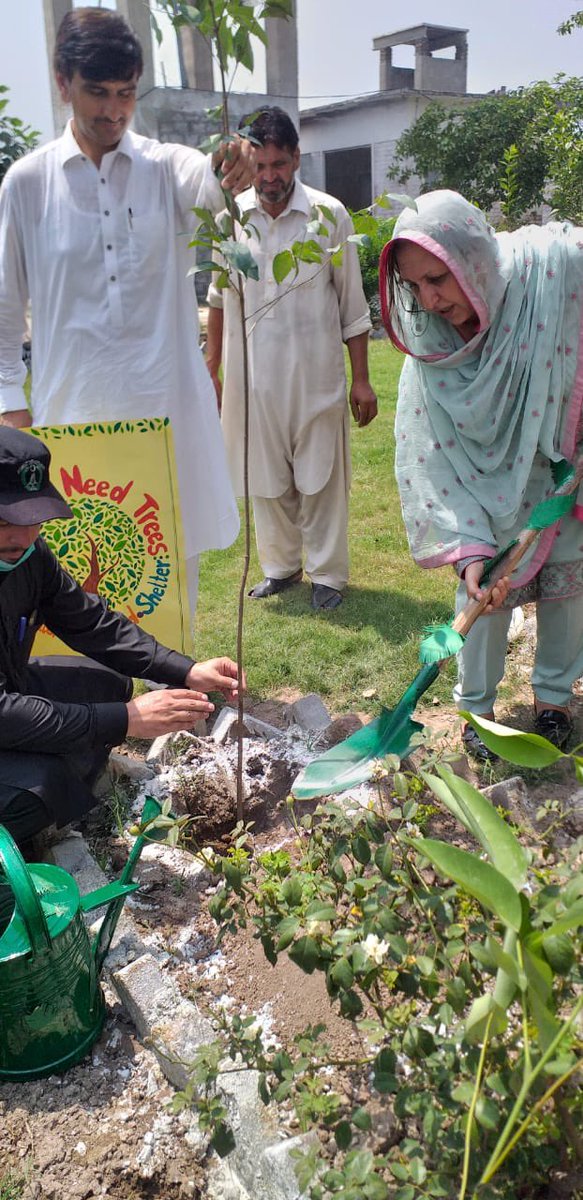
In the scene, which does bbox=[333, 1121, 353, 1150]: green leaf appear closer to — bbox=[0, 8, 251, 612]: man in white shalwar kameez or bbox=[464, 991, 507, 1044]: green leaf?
bbox=[464, 991, 507, 1044]: green leaf

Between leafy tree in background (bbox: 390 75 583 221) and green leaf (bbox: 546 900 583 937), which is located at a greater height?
leafy tree in background (bbox: 390 75 583 221)

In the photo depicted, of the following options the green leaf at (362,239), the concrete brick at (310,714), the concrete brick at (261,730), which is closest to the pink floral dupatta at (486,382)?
the green leaf at (362,239)

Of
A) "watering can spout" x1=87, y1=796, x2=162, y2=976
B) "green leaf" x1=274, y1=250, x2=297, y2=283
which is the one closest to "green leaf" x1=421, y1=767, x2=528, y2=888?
"watering can spout" x1=87, y1=796, x2=162, y2=976

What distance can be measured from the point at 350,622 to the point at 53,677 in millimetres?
1524

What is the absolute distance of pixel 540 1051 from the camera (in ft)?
3.66

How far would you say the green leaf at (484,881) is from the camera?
1.06 m

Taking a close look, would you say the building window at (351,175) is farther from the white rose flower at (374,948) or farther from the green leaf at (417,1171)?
the green leaf at (417,1171)

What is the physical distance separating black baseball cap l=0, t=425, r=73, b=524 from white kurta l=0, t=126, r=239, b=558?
2.89 feet

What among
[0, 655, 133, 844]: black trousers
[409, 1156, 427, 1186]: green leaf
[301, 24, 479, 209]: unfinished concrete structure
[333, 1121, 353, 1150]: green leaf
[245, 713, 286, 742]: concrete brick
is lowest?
[245, 713, 286, 742]: concrete brick

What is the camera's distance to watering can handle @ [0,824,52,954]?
1.60m

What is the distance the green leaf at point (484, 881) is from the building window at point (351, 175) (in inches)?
813

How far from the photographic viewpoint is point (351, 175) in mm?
20484

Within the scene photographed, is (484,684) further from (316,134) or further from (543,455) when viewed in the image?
(316,134)

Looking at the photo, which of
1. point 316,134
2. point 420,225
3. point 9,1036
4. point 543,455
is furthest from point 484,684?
point 316,134
